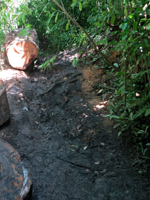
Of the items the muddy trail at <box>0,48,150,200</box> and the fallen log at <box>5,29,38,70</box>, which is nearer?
the muddy trail at <box>0,48,150,200</box>

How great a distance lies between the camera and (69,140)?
3.54 meters

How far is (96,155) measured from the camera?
3.01 meters

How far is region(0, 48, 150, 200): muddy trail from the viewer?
7.75ft

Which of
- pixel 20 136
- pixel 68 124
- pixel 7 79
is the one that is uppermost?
pixel 7 79

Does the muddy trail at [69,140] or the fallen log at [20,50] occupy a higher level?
the fallen log at [20,50]

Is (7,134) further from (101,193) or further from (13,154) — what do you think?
(101,193)

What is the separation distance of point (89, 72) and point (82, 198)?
404cm

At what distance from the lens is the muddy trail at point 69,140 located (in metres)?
2.36

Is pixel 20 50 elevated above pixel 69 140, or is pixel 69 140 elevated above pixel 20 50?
pixel 20 50

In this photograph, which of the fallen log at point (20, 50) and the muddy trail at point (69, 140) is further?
the fallen log at point (20, 50)

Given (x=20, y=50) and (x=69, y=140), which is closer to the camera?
(x=69, y=140)

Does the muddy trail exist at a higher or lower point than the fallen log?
lower

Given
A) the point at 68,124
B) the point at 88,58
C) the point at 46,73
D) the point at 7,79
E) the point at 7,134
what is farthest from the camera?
the point at 46,73

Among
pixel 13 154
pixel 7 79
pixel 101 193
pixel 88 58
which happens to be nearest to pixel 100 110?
pixel 101 193
